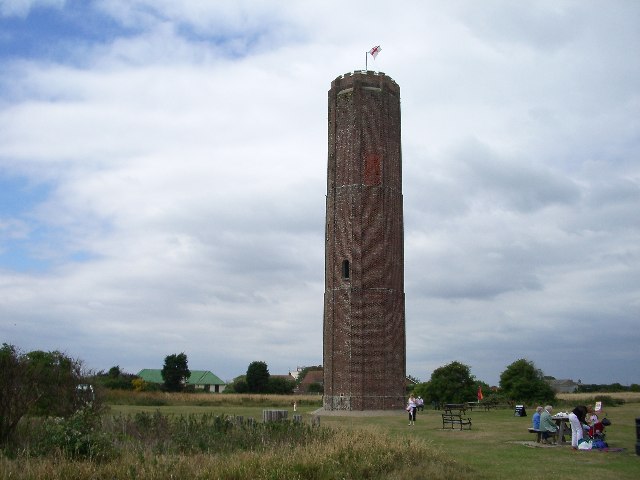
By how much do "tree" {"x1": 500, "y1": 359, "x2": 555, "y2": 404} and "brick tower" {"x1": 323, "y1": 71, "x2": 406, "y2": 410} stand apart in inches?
398

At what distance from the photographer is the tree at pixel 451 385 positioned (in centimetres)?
4259

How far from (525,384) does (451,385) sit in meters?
4.58

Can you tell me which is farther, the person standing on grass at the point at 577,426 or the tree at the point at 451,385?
the tree at the point at 451,385

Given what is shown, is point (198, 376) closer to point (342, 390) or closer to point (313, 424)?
point (342, 390)

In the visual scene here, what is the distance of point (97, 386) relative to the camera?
18438 mm

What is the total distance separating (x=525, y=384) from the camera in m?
41.2

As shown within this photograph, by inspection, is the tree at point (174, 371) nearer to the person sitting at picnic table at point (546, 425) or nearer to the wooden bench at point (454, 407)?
the wooden bench at point (454, 407)

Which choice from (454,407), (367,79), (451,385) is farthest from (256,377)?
(454,407)

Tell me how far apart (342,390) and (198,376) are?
7960cm

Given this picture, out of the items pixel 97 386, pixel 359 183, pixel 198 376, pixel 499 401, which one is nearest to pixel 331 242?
pixel 359 183

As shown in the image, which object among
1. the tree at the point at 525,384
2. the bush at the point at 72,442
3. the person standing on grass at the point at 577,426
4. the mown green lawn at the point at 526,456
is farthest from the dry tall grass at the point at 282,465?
the tree at the point at 525,384

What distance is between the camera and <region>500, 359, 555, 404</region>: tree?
1609 inches

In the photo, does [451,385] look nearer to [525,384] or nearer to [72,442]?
[525,384]

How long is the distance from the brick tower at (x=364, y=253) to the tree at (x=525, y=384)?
10.1 m
